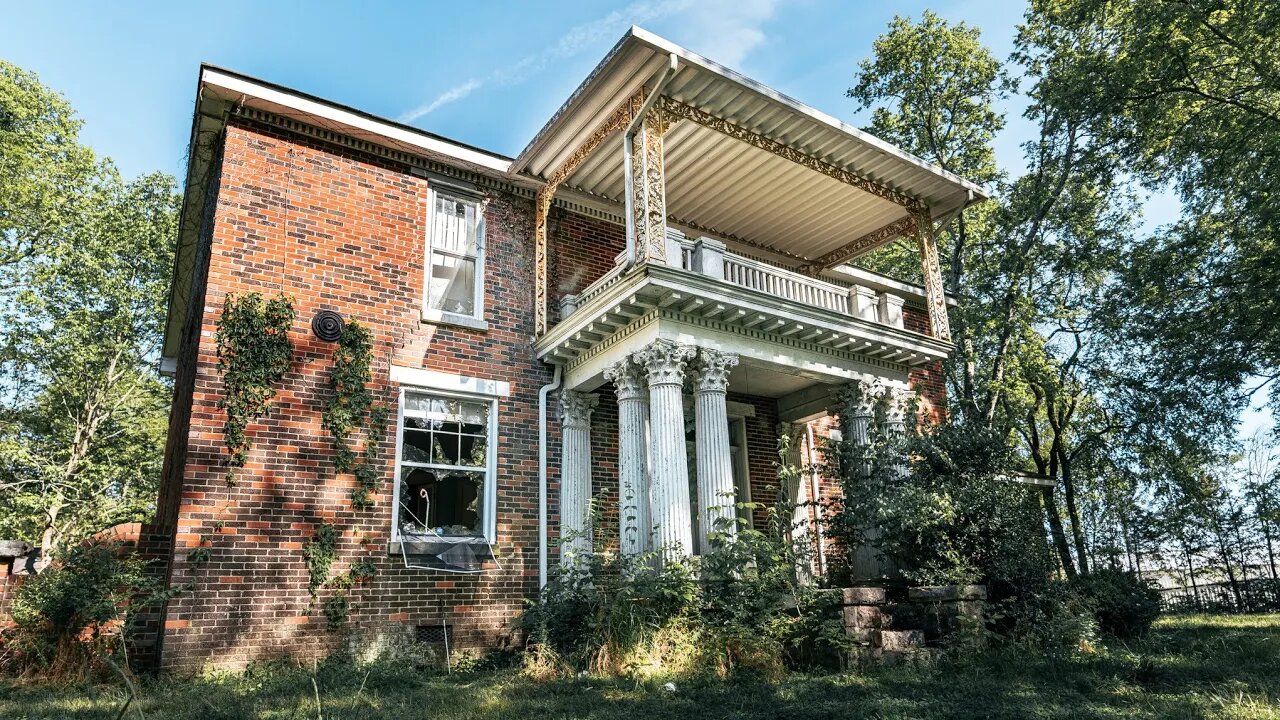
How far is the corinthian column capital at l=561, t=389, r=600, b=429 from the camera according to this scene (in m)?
11.3

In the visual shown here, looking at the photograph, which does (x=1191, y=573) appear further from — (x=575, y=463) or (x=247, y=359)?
(x=247, y=359)

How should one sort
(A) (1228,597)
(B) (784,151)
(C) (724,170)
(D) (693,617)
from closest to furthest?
(D) (693,617), (B) (784,151), (C) (724,170), (A) (1228,597)

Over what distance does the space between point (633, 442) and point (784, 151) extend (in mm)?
4735

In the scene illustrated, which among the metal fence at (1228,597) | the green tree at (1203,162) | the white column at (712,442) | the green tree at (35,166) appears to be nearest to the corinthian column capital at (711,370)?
the white column at (712,442)

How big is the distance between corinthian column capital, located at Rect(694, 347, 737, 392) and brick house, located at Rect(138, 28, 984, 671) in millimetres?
37

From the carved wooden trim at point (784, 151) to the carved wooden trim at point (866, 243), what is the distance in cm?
49

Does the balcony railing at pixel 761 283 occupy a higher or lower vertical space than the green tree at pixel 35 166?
lower

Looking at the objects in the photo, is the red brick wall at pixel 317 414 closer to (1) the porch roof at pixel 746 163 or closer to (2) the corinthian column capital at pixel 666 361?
(1) the porch roof at pixel 746 163

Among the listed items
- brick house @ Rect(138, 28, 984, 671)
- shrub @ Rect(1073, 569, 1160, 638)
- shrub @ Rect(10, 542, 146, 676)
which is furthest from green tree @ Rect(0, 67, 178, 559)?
shrub @ Rect(1073, 569, 1160, 638)

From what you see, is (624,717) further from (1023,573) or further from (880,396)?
(880,396)

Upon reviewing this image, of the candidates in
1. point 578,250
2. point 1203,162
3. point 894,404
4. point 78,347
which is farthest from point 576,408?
point 78,347

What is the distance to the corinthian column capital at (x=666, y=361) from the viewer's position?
973 centimetres

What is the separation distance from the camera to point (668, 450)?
373 inches

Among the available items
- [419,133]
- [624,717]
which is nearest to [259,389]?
[419,133]
